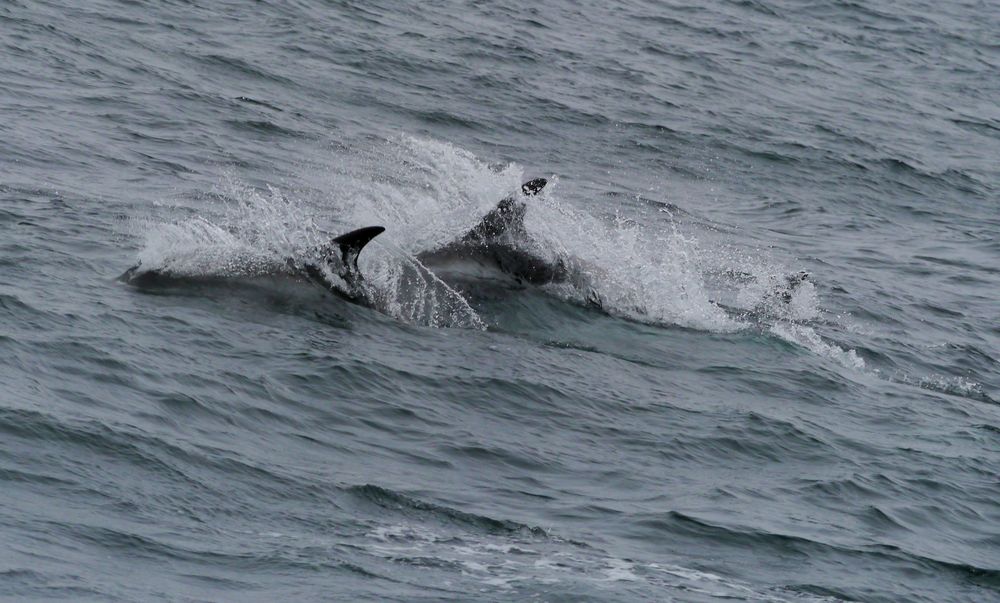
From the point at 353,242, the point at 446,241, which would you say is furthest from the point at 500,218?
the point at 353,242

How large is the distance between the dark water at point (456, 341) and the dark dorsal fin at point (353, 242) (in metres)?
0.45

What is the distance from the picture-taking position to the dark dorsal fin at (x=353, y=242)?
49.6ft

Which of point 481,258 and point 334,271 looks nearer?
point 334,271

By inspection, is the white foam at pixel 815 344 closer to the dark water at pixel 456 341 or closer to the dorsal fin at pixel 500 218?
the dark water at pixel 456 341

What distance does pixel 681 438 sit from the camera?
13984 millimetres

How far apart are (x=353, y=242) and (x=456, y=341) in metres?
1.46

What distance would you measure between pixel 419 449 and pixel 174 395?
206 centimetres

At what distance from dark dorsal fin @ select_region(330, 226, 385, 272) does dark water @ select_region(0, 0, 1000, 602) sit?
454 mm

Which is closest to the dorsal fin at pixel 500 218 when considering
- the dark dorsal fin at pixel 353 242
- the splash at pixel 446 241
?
the splash at pixel 446 241

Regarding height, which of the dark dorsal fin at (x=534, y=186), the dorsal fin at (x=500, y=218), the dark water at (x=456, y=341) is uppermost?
the dark dorsal fin at (x=534, y=186)

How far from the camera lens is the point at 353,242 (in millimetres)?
15375

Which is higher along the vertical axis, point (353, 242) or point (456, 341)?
point (353, 242)

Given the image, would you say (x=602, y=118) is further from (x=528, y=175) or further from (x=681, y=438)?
(x=681, y=438)

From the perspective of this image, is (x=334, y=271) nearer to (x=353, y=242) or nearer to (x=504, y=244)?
(x=353, y=242)
